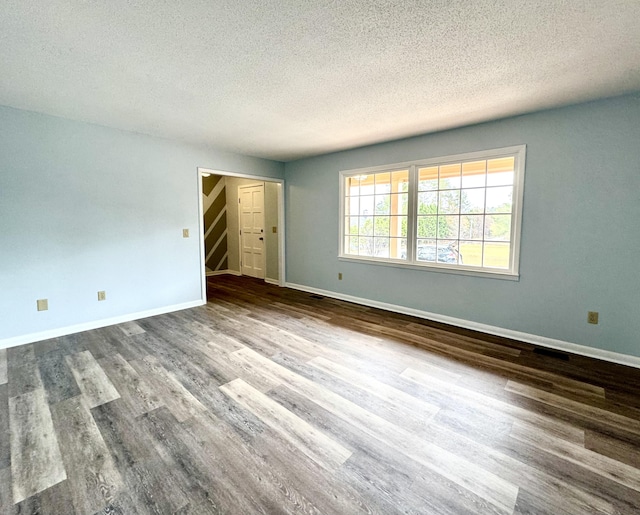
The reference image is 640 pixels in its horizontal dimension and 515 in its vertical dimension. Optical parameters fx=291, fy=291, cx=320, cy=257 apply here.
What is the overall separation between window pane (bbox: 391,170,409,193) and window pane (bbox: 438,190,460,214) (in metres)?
0.52

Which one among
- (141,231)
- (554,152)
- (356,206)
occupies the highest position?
(554,152)

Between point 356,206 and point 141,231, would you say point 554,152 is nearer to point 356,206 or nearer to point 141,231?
point 356,206

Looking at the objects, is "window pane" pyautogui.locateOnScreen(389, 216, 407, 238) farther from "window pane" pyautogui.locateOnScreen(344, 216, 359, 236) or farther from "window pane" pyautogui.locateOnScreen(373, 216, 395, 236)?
"window pane" pyautogui.locateOnScreen(344, 216, 359, 236)

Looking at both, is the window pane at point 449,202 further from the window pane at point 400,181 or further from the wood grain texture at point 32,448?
the wood grain texture at point 32,448

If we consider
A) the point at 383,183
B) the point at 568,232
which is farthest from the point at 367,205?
the point at 568,232

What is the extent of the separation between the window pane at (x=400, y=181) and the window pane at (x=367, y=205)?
397 millimetres

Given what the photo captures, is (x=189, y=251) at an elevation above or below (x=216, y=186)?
below

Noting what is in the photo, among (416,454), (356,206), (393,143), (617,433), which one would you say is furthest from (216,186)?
(617,433)

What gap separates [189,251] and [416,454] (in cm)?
400

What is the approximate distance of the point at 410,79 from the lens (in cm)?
237

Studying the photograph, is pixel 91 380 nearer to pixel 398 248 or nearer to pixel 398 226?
pixel 398 248

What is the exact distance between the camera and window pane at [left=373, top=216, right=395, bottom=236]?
4.41 m

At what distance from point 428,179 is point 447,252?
1001 millimetres

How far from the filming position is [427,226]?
154 inches
